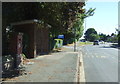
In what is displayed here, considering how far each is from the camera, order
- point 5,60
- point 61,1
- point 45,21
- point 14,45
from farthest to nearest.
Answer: point 45,21
point 61,1
point 14,45
point 5,60

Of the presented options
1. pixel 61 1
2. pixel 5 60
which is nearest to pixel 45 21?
pixel 61 1

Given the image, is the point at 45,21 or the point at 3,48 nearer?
the point at 3,48

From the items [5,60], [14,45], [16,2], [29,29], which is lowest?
[5,60]

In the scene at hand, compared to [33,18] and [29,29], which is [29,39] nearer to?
[29,29]

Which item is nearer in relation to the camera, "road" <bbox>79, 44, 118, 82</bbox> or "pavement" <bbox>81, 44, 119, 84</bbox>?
"pavement" <bbox>81, 44, 119, 84</bbox>

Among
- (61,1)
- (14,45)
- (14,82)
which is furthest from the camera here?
(61,1)

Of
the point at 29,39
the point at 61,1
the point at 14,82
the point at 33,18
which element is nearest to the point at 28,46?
the point at 29,39

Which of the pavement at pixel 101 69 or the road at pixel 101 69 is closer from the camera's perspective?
the pavement at pixel 101 69

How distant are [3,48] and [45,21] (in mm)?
3768

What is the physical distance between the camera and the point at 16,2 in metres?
11.4

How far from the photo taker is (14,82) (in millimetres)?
7652

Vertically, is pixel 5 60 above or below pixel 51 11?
below

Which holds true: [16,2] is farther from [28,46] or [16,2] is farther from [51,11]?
[28,46]

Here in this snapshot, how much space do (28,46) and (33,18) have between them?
2504mm
